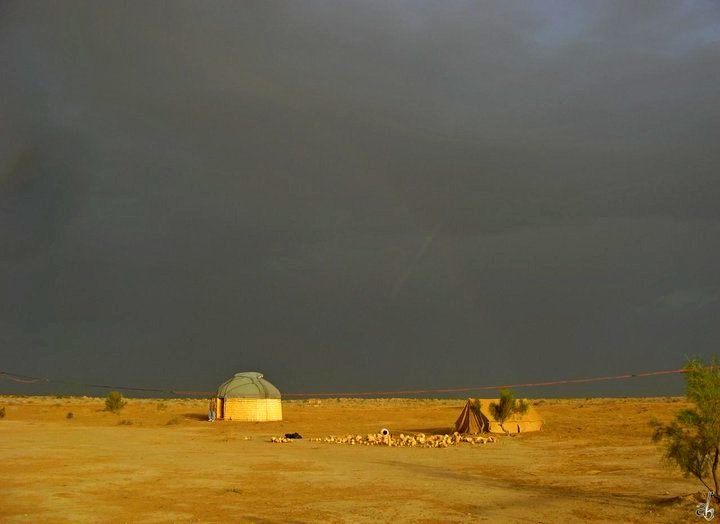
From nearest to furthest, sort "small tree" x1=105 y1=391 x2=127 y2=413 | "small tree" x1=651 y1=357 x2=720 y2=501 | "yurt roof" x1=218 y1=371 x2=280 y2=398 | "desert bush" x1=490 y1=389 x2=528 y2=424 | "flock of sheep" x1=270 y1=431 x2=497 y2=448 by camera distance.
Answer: "small tree" x1=651 y1=357 x2=720 y2=501 → "flock of sheep" x1=270 y1=431 x2=497 y2=448 → "desert bush" x1=490 y1=389 x2=528 y2=424 → "yurt roof" x1=218 y1=371 x2=280 y2=398 → "small tree" x1=105 y1=391 x2=127 y2=413

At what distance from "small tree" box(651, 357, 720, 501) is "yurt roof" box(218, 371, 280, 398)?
40800 mm

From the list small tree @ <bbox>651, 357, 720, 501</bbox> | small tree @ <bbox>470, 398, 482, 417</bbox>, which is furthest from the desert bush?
small tree @ <bbox>651, 357, 720, 501</bbox>

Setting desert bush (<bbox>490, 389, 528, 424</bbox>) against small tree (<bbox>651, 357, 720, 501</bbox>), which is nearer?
small tree (<bbox>651, 357, 720, 501</bbox>)

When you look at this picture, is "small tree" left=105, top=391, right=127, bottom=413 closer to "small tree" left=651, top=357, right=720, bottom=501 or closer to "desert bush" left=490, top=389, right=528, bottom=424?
"desert bush" left=490, top=389, right=528, bottom=424

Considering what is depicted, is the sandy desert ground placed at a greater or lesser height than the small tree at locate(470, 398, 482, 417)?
lesser

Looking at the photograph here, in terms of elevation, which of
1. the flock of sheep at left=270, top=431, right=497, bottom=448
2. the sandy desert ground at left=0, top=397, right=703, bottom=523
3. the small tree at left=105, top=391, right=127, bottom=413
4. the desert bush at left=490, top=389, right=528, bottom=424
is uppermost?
the small tree at left=105, top=391, right=127, bottom=413

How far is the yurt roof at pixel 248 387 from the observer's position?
2019 inches

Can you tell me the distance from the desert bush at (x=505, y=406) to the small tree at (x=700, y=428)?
2099 cm

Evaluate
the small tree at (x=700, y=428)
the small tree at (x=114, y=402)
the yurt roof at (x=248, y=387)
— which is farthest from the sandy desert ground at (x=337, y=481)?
the small tree at (x=114, y=402)

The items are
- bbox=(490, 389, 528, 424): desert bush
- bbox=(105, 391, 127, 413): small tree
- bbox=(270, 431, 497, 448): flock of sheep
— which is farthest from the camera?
bbox=(105, 391, 127, 413): small tree

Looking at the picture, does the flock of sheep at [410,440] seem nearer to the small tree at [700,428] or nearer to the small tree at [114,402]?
the small tree at [700,428]

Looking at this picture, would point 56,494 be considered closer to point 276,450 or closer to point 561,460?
point 276,450

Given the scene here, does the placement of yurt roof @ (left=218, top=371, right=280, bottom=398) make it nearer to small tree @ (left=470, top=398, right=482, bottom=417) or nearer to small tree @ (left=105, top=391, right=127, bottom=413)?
small tree @ (left=105, top=391, right=127, bottom=413)

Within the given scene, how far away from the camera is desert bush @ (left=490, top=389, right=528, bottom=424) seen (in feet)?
113
